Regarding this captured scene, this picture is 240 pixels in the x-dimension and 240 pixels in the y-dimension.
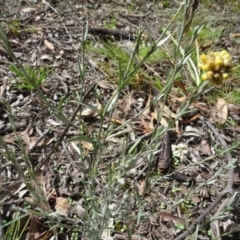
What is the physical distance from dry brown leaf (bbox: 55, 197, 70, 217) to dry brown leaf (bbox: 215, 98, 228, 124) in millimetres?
988

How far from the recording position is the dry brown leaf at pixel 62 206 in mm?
1629

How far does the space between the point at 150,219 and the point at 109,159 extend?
368 millimetres

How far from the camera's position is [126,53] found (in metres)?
2.48

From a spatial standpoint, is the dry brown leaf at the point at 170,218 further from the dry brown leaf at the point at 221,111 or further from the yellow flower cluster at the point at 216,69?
the yellow flower cluster at the point at 216,69

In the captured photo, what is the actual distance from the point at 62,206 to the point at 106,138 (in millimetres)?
600

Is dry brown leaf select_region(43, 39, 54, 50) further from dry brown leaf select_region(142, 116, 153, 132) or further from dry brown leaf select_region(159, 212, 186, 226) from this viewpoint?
dry brown leaf select_region(159, 212, 186, 226)

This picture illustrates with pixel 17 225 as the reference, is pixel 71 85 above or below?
above

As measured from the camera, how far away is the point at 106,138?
3.89ft

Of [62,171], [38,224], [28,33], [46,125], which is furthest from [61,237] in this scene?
[28,33]

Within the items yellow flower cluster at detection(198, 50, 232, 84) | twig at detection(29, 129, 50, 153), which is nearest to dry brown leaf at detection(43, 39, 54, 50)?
twig at detection(29, 129, 50, 153)

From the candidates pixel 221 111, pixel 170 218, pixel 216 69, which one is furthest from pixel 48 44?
pixel 216 69

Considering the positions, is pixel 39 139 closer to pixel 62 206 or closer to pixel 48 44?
pixel 62 206

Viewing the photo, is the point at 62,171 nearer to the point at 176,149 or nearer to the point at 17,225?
the point at 17,225

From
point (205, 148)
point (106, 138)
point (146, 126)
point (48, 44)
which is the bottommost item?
point (106, 138)
